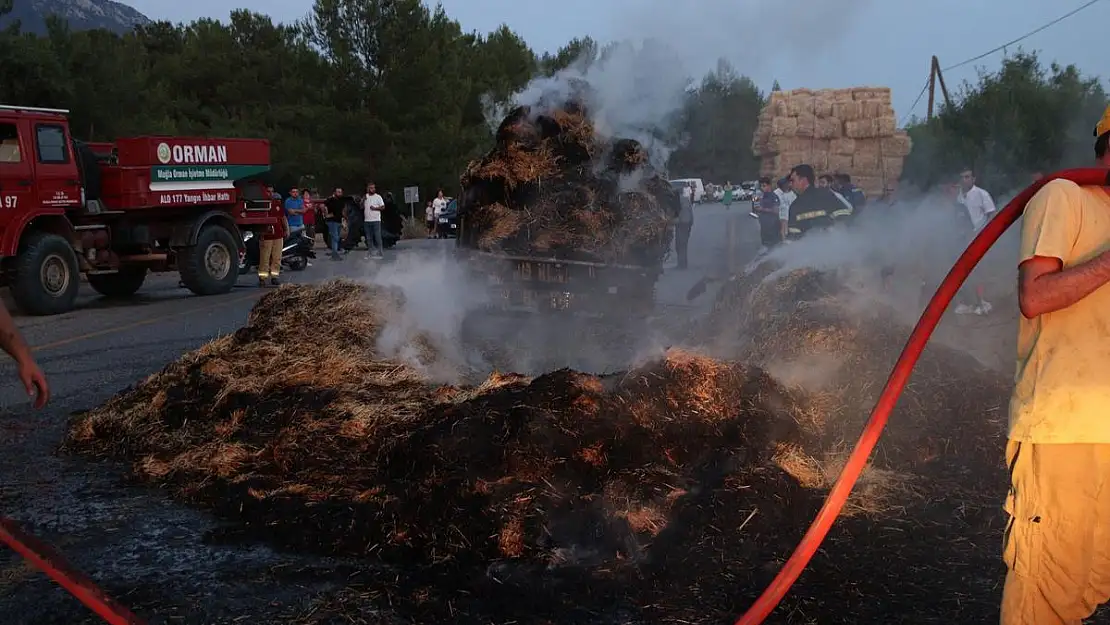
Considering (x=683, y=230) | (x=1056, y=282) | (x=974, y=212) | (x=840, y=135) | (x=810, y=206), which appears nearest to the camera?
(x=1056, y=282)

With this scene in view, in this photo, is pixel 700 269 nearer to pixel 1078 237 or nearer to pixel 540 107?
pixel 540 107

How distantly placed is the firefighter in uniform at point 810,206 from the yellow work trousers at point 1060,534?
752cm

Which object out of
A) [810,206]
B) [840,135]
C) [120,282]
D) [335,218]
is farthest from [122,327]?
[840,135]

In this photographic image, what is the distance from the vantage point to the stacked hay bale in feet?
76.0

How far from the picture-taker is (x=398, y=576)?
3.72 m

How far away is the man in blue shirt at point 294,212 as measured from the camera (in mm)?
20109

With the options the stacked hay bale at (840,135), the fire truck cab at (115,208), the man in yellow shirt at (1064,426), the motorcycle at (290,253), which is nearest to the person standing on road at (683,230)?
the fire truck cab at (115,208)

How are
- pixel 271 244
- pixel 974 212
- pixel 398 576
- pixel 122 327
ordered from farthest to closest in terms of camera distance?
pixel 271 244
pixel 974 212
pixel 122 327
pixel 398 576

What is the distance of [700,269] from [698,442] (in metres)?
12.7

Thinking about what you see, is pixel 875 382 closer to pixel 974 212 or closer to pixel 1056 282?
pixel 1056 282

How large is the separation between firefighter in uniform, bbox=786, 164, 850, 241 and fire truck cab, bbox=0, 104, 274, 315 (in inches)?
382

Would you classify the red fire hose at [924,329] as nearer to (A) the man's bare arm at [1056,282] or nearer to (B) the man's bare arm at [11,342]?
(A) the man's bare arm at [1056,282]

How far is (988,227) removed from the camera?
8.83 ft

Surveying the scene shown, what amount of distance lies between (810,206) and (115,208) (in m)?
10.5
